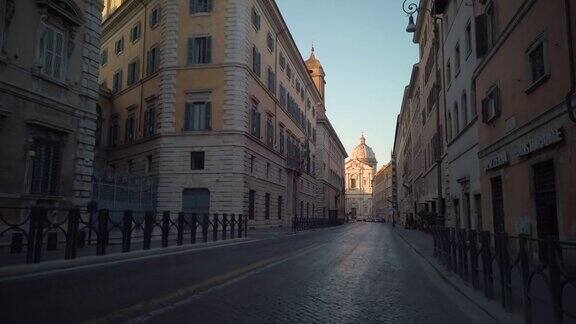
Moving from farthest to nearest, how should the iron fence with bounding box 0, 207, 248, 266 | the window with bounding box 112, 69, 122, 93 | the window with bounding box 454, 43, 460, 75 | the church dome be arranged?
Result: the church dome < the window with bounding box 112, 69, 122, 93 < the window with bounding box 454, 43, 460, 75 < the iron fence with bounding box 0, 207, 248, 266

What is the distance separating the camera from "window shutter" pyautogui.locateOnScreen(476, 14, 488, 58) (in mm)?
17812

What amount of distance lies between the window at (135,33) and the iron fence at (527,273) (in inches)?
1472

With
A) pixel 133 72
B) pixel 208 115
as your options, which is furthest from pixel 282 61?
pixel 208 115

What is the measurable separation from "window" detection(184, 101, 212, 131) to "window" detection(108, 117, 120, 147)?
10.8 m

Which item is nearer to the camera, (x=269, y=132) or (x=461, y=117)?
(x=461, y=117)

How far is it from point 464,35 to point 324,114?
5599 cm

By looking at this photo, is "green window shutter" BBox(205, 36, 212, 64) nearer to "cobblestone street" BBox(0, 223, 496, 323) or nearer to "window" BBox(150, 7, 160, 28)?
"window" BBox(150, 7, 160, 28)

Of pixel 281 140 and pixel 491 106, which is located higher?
pixel 281 140

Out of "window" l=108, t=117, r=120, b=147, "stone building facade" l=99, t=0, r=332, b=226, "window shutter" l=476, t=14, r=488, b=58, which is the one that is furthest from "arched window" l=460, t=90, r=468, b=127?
"window" l=108, t=117, r=120, b=147

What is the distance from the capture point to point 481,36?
18031mm

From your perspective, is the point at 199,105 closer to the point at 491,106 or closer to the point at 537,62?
the point at 491,106

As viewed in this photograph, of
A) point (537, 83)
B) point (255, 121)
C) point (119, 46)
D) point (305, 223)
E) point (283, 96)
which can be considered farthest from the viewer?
point (283, 96)

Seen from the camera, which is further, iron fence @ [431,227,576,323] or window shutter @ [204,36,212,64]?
window shutter @ [204,36,212,64]

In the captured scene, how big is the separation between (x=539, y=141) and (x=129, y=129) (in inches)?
1353
